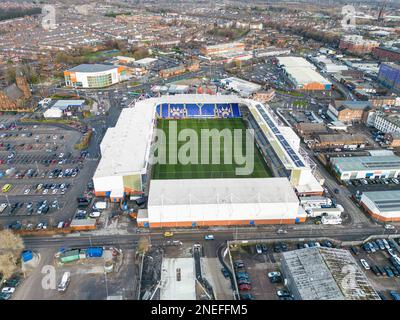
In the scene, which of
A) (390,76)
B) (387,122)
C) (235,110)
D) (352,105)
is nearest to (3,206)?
(235,110)

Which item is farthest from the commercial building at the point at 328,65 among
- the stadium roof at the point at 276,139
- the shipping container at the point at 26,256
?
the shipping container at the point at 26,256

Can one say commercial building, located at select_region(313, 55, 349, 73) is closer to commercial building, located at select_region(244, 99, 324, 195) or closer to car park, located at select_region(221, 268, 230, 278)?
commercial building, located at select_region(244, 99, 324, 195)

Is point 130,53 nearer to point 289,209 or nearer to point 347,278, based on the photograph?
→ point 289,209

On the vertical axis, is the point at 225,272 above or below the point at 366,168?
below

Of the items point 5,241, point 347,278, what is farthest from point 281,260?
point 5,241

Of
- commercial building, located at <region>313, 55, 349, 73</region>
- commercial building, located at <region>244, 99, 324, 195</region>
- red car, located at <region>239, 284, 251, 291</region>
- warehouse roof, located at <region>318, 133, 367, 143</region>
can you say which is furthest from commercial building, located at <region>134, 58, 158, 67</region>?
red car, located at <region>239, 284, 251, 291</region>

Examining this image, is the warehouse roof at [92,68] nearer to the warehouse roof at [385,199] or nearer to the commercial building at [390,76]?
the warehouse roof at [385,199]

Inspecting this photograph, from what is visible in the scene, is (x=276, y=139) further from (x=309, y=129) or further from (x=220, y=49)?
(x=220, y=49)
